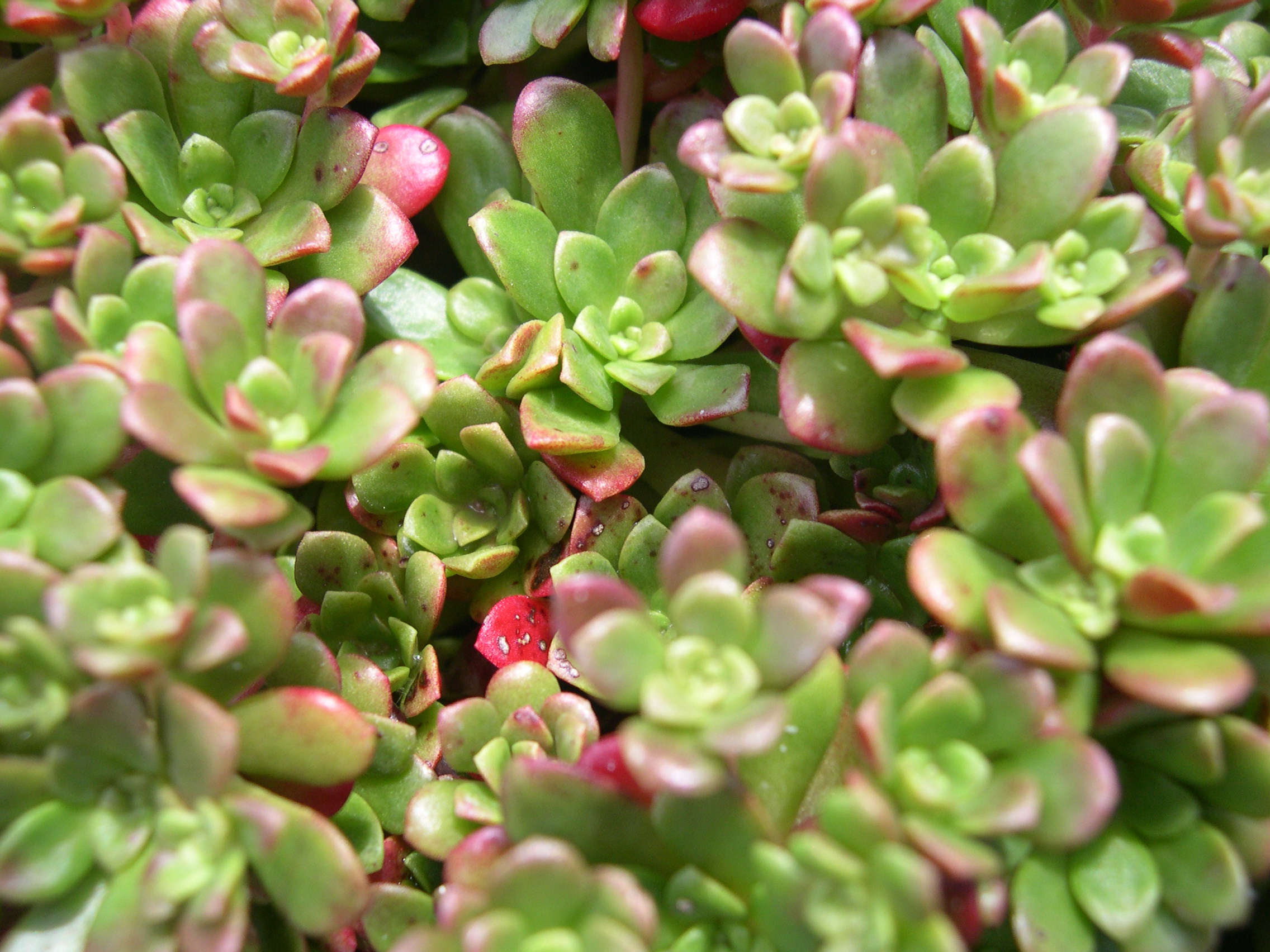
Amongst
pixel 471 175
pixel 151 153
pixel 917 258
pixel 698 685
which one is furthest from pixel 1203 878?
pixel 151 153

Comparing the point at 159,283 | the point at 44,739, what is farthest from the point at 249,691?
the point at 159,283

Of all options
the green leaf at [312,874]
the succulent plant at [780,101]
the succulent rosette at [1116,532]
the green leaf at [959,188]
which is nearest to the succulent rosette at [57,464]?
the green leaf at [312,874]

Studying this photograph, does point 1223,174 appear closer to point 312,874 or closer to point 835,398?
point 835,398

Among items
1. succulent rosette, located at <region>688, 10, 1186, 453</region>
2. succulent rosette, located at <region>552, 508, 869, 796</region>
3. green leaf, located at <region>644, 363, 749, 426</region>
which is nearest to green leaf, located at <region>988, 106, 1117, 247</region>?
succulent rosette, located at <region>688, 10, 1186, 453</region>

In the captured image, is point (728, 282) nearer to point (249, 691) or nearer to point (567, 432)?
point (567, 432)

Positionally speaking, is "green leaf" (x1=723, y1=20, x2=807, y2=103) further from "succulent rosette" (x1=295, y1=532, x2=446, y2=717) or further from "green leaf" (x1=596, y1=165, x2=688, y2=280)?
"succulent rosette" (x1=295, y1=532, x2=446, y2=717)

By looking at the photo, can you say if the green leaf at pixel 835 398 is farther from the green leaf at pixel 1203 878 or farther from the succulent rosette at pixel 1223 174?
the green leaf at pixel 1203 878
